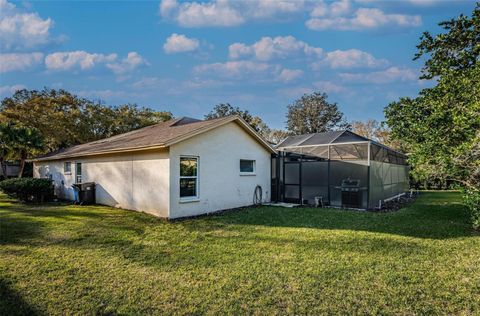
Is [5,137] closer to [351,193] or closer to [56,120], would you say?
[56,120]

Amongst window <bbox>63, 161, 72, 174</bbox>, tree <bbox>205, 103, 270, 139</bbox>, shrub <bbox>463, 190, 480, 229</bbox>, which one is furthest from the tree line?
shrub <bbox>463, 190, 480, 229</bbox>

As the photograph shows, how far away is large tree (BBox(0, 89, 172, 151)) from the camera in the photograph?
21028mm

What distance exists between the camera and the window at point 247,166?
1187 cm

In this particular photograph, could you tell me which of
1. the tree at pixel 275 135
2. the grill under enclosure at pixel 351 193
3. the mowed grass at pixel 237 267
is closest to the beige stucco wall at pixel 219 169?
the mowed grass at pixel 237 267

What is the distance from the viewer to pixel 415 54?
311 inches

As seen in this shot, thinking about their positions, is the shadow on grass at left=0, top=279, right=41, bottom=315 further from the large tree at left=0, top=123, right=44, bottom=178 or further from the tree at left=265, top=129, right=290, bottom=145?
the tree at left=265, top=129, right=290, bottom=145

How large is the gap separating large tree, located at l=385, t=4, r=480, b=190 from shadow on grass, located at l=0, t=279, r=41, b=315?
329 inches

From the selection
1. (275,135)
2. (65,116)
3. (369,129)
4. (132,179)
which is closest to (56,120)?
(65,116)

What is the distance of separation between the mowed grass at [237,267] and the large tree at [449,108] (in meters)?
1.77

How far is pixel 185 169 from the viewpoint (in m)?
9.44

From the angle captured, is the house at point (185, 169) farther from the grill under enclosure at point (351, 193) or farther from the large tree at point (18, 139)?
the large tree at point (18, 139)

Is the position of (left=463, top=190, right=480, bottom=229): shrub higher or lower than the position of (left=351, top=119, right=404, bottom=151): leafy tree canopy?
lower

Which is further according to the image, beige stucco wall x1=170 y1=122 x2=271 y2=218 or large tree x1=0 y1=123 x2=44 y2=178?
large tree x1=0 y1=123 x2=44 y2=178

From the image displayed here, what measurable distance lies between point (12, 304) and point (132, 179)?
701cm
